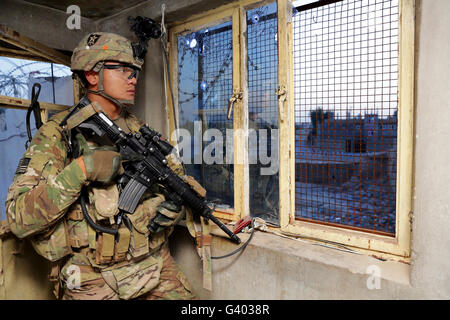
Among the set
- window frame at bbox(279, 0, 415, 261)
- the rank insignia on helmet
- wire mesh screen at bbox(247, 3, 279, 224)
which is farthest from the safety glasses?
window frame at bbox(279, 0, 415, 261)

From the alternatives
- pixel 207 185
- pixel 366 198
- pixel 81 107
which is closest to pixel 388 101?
pixel 366 198

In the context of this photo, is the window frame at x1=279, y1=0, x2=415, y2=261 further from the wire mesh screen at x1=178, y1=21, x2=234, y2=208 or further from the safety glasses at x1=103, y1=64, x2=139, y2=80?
the safety glasses at x1=103, y1=64, x2=139, y2=80

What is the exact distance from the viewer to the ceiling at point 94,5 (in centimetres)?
203

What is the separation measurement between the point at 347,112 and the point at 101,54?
1.35 metres

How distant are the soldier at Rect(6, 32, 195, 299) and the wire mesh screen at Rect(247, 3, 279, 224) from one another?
22.5 inches

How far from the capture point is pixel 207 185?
82.2 inches

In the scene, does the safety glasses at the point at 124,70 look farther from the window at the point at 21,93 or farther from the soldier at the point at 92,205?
the window at the point at 21,93

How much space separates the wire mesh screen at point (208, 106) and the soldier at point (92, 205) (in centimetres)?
47

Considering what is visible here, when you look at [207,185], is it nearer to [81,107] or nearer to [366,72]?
[81,107]

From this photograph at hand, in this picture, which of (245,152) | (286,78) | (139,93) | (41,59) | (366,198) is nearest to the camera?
(366,198)

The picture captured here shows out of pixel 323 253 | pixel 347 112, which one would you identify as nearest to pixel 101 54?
pixel 347 112

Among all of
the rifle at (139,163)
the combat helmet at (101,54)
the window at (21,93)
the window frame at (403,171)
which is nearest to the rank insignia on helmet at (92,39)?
the combat helmet at (101,54)

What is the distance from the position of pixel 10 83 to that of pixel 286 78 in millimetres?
1999

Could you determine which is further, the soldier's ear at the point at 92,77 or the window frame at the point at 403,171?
the soldier's ear at the point at 92,77
